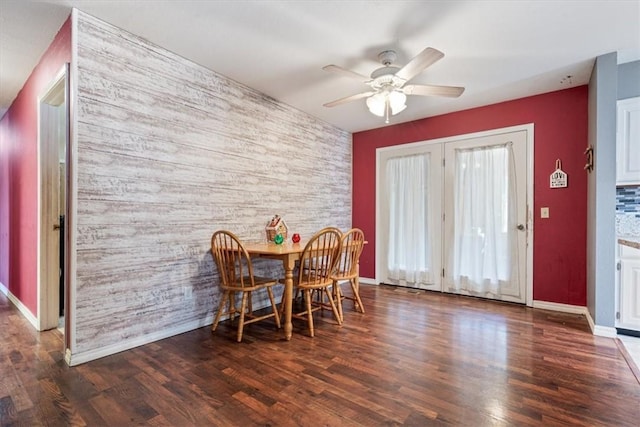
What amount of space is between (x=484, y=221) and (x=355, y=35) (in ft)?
8.85

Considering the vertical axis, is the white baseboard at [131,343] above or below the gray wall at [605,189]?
below

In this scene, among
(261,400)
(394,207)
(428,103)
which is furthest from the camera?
Answer: (394,207)

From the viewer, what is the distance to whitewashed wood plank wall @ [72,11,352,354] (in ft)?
7.32

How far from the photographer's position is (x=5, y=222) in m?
3.94

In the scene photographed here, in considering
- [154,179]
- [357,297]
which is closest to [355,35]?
[154,179]

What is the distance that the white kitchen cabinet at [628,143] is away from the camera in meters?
2.69

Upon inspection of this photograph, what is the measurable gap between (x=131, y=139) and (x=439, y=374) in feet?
9.05

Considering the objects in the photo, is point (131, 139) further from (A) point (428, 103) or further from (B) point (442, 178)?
(B) point (442, 178)

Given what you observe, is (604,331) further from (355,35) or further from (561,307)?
(355,35)

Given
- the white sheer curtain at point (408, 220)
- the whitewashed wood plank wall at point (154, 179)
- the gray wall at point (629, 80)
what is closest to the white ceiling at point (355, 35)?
the gray wall at point (629, 80)

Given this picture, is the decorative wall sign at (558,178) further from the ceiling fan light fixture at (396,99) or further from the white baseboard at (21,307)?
the white baseboard at (21,307)

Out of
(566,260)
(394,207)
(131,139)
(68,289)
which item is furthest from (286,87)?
(566,260)

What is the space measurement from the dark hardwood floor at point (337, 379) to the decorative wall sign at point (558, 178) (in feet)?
4.72

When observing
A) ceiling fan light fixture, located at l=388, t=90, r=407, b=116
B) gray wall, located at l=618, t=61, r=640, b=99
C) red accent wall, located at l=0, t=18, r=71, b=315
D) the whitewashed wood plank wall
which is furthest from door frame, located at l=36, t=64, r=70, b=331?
gray wall, located at l=618, t=61, r=640, b=99
